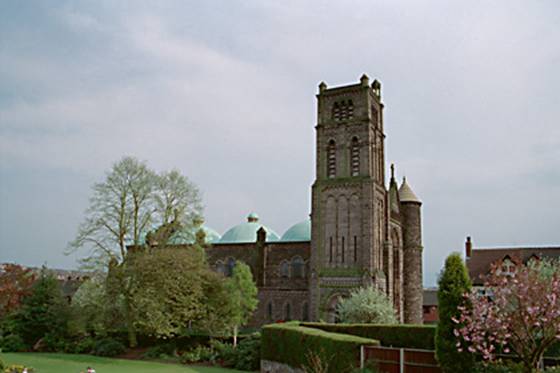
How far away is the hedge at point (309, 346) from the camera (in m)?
20.7

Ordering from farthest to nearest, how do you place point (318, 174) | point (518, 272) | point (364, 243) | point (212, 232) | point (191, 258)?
point (212, 232) < point (318, 174) < point (364, 243) < point (191, 258) < point (518, 272)

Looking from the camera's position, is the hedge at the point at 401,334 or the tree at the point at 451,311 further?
the hedge at the point at 401,334

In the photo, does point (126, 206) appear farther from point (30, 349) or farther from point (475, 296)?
point (475, 296)

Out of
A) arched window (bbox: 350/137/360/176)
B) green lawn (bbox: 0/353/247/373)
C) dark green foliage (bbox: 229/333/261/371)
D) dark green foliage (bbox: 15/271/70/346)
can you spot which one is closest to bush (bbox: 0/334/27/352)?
dark green foliage (bbox: 15/271/70/346)

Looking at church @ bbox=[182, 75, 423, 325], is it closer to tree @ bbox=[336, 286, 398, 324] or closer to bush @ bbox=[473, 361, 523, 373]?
tree @ bbox=[336, 286, 398, 324]

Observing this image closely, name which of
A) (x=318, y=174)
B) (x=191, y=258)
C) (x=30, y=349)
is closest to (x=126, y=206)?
(x=191, y=258)

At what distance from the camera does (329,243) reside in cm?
4534

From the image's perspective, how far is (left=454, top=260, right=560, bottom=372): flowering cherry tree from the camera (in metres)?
15.2

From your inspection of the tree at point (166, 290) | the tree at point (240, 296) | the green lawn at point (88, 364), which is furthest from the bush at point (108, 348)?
the tree at point (240, 296)

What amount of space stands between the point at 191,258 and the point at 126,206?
7.29m

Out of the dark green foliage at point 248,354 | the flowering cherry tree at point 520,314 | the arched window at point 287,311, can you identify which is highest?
the flowering cherry tree at point 520,314

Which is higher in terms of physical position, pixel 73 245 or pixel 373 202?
pixel 373 202

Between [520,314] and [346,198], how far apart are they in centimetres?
2993

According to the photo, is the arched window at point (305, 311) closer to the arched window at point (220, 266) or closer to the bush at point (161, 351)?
the arched window at point (220, 266)
